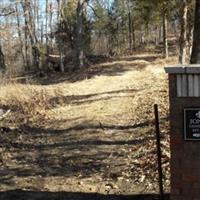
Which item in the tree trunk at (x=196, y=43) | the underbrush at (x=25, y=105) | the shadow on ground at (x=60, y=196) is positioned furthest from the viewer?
the underbrush at (x=25, y=105)

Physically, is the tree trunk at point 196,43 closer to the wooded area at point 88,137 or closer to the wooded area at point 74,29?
the wooded area at point 88,137

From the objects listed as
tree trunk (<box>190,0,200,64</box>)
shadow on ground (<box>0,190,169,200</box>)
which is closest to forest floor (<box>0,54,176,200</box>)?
shadow on ground (<box>0,190,169,200</box>)

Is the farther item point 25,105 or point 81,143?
point 25,105

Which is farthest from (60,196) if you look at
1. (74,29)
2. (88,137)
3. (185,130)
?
(74,29)

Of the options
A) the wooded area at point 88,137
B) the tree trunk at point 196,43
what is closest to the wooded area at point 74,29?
the wooded area at point 88,137

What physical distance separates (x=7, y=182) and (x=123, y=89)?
557 inches

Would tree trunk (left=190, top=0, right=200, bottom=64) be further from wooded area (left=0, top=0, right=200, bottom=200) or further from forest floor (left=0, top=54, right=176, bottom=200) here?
forest floor (left=0, top=54, right=176, bottom=200)

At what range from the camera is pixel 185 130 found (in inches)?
284

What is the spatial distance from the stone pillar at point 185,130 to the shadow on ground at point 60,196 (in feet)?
3.74

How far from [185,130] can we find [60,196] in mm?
2789

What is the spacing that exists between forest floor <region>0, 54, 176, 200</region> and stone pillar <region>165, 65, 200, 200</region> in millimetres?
1286

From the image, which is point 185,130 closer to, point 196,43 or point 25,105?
point 196,43

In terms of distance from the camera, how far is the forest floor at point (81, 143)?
9453mm

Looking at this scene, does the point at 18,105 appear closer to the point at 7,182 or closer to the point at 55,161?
the point at 55,161
